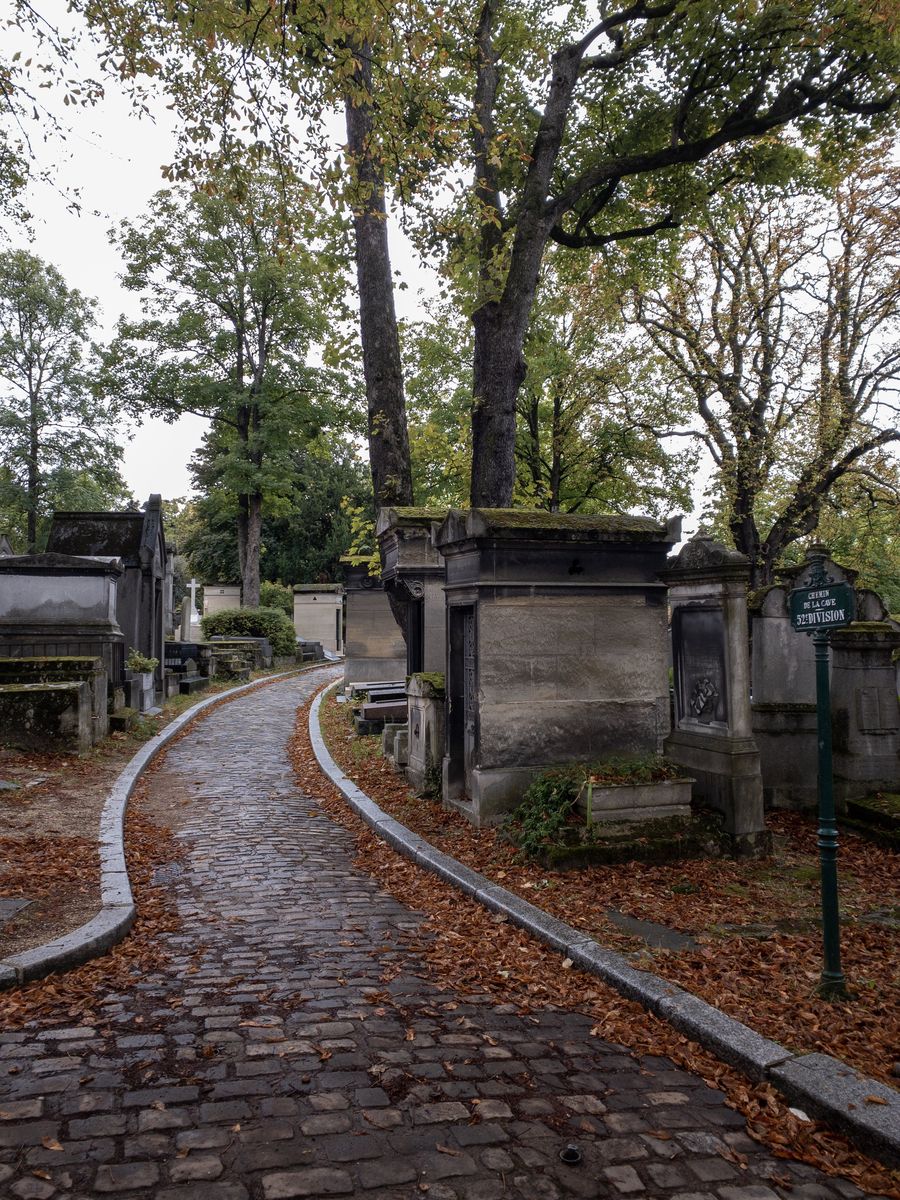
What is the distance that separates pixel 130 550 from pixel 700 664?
483 inches

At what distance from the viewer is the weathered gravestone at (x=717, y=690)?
6.90 meters

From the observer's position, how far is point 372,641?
20219 millimetres

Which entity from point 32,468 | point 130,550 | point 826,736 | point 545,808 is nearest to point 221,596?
point 32,468

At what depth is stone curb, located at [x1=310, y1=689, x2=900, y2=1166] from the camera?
3.00 meters

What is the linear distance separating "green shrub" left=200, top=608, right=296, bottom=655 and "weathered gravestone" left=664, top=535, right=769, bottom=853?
78.0 feet

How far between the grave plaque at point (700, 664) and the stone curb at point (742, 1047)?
8.99 ft

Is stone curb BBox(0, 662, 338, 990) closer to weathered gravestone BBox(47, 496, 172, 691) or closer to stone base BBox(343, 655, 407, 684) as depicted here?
weathered gravestone BBox(47, 496, 172, 691)

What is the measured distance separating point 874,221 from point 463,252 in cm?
1187

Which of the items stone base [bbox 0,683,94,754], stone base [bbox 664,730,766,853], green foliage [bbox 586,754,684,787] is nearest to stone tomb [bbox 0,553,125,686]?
stone base [bbox 0,683,94,754]

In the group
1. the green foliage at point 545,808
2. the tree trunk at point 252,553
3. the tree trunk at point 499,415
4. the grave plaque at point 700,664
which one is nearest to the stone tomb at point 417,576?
the tree trunk at point 499,415

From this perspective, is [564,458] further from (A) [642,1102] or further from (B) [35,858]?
(A) [642,1102]

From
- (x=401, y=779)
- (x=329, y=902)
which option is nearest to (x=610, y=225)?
(x=401, y=779)

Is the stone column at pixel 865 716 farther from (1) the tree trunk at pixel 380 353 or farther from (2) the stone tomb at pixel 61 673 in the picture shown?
(2) the stone tomb at pixel 61 673

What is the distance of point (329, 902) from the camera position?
5875 mm
